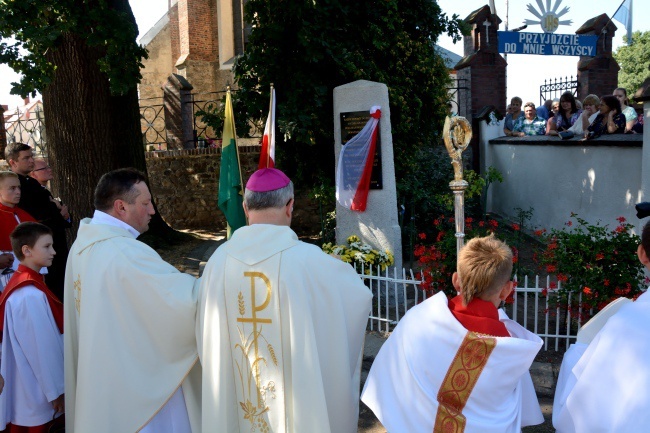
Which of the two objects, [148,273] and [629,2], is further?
[629,2]

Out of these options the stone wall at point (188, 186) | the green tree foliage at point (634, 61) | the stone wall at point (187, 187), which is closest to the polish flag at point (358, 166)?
the stone wall at point (188, 186)

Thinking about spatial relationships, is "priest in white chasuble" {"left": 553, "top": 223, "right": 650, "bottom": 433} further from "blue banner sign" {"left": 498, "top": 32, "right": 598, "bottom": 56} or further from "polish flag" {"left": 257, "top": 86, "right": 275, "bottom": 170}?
"blue banner sign" {"left": 498, "top": 32, "right": 598, "bottom": 56}

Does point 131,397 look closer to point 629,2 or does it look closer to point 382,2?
point 382,2

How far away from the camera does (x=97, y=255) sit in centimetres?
332

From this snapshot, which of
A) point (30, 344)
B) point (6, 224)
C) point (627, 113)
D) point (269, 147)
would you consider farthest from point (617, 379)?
point (627, 113)

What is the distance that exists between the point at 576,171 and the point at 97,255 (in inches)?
332

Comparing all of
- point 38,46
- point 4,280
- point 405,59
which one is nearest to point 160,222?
point 38,46

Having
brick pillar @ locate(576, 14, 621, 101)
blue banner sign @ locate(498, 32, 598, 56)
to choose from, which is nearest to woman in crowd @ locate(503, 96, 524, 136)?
blue banner sign @ locate(498, 32, 598, 56)

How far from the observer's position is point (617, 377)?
237cm

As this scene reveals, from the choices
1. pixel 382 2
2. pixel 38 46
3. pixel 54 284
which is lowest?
pixel 54 284

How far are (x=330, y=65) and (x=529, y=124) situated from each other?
190 inches

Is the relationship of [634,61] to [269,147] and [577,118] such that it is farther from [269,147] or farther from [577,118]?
[269,147]

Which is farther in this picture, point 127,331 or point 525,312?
point 525,312

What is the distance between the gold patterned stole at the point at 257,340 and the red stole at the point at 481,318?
91cm
